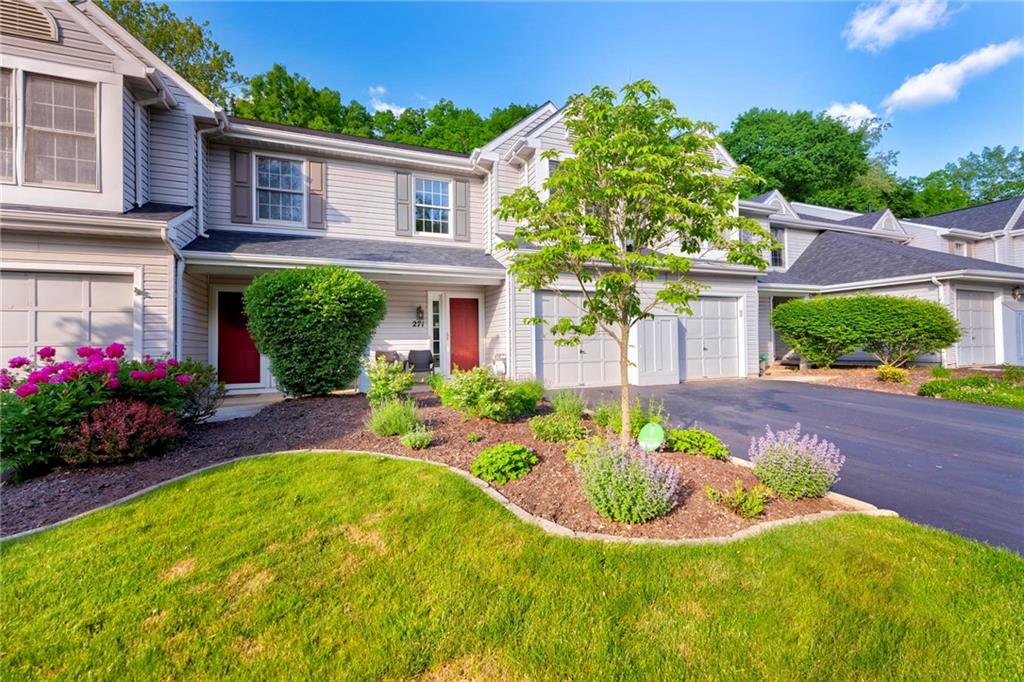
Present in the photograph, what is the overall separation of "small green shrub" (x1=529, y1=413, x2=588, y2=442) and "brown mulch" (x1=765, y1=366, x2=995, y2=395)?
339 inches

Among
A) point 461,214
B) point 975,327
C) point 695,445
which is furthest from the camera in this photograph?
point 975,327

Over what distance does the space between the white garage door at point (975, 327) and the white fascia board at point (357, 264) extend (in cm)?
1448

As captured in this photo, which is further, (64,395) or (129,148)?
(129,148)

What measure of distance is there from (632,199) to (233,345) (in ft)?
29.6

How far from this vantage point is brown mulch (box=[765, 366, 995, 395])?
9.30 metres

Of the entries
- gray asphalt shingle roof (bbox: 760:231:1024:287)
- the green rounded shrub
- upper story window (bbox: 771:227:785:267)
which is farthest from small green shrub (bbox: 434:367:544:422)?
upper story window (bbox: 771:227:785:267)

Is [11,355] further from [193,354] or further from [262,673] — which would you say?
[262,673]

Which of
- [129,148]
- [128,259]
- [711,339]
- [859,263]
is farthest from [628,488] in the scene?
[859,263]

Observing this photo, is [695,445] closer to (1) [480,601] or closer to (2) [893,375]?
(1) [480,601]

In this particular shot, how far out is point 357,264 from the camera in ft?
27.3

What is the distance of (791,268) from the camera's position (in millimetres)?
16562

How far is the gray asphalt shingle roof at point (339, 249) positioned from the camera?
7969 mm

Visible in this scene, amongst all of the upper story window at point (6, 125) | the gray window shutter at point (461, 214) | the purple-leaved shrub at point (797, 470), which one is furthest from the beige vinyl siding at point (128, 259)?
the purple-leaved shrub at point (797, 470)

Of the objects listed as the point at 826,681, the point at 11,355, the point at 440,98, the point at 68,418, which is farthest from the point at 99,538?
the point at 440,98
